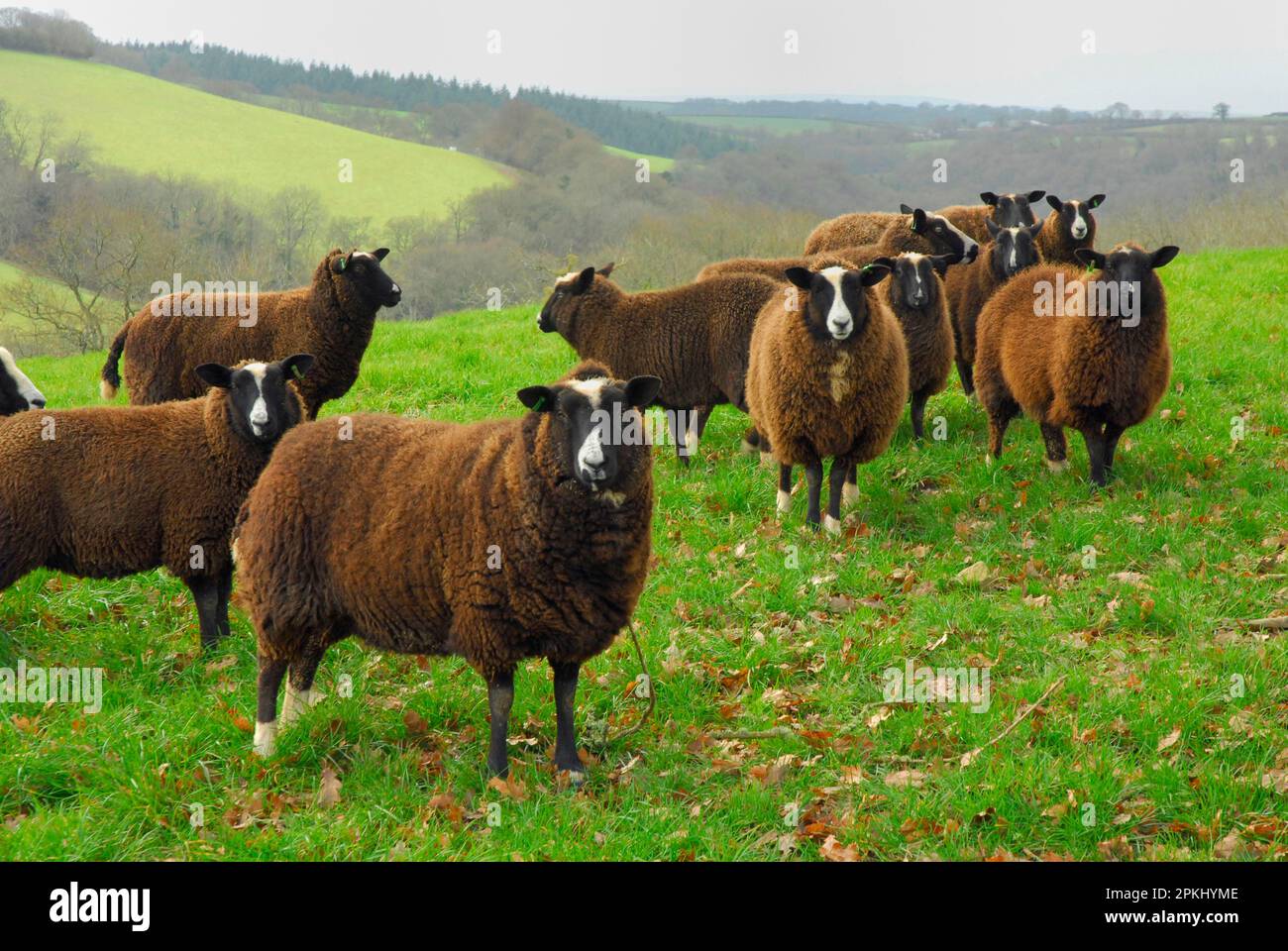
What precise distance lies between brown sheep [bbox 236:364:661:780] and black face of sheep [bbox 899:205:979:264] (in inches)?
330

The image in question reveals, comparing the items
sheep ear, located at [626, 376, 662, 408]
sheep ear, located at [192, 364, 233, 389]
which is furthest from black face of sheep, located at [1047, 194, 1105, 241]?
sheep ear, located at [192, 364, 233, 389]

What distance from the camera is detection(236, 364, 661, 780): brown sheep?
5055mm

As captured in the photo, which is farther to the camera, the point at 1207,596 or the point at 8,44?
the point at 8,44

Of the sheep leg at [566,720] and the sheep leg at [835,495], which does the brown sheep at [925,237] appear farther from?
the sheep leg at [566,720]

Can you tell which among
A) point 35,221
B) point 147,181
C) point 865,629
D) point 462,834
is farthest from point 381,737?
point 147,181

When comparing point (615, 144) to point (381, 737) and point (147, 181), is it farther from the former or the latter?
point (381, 737)

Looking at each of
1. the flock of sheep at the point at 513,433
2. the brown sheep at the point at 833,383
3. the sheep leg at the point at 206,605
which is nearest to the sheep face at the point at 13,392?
the flock of sheep at the point at 513,433

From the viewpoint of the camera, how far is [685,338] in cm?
1122

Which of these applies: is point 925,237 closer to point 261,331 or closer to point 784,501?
point 784,501

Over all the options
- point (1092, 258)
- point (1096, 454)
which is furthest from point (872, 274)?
point (1096, 454)

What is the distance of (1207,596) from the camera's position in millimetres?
6957

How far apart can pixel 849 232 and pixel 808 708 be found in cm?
999
